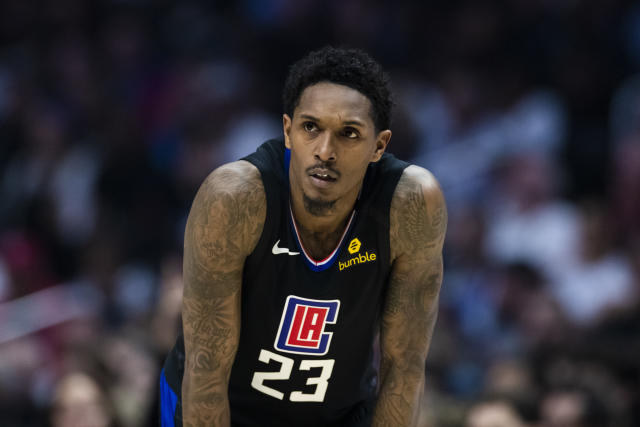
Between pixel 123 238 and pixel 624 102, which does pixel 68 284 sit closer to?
pixel 123 238

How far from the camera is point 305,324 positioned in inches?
125

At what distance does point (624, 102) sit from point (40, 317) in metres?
4.73

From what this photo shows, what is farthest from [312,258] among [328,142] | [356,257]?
[328,142]

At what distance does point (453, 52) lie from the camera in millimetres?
7922

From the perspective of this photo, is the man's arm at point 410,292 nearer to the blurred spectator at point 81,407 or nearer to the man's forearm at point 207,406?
the man's forearm at point 207,406

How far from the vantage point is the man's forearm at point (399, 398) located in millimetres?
3238

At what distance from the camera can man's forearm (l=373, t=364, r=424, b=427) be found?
324cm

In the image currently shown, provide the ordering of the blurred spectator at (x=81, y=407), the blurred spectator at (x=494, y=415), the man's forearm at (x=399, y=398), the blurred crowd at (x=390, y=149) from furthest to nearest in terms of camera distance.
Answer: the blurred crowd at (x=390, y=149), the blurred spectator at (x=81, y=407), the blurred spectator at (x=494, y=415), the man's forearm at (x=399, y=398)

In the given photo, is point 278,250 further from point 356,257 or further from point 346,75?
point 346,75

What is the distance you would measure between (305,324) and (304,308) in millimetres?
56

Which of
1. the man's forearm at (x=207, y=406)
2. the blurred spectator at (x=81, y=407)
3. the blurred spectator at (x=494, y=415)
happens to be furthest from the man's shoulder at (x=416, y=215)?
the blurred spectator at (x=81, y=407)

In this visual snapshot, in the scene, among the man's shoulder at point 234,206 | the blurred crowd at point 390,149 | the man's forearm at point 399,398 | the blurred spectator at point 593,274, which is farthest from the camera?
the blurred spectator at point 593,274

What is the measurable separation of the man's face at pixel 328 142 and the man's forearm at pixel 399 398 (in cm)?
64

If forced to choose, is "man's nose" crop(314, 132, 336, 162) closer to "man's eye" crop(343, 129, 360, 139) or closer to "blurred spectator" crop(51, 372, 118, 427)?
"man's eye" crop(343, 129, 360, 139)
